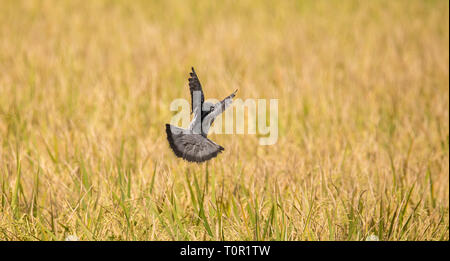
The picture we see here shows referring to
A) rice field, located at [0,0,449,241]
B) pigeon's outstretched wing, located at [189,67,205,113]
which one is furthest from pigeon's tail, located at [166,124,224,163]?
rice field, located at [0,0,449,241]

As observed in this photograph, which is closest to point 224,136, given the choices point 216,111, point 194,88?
point 194,88

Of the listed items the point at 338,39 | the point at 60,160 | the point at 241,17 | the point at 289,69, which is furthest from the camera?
the point at 241,17

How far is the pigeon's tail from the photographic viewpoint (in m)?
1.58

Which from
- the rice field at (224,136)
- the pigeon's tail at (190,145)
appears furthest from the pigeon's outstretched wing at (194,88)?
the rice field at (224,136)

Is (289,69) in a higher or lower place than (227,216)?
higher

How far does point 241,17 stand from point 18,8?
2.59 meters

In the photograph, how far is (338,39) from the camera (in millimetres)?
5109

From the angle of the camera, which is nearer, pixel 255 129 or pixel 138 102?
pixel 255 129

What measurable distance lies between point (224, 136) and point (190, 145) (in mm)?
1043

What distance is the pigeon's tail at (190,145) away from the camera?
1.58 meters

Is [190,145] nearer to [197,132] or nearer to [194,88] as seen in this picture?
[197,132]

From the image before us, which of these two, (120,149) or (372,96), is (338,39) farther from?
(120,149)

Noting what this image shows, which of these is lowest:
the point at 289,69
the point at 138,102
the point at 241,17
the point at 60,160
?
the point at 60,160
